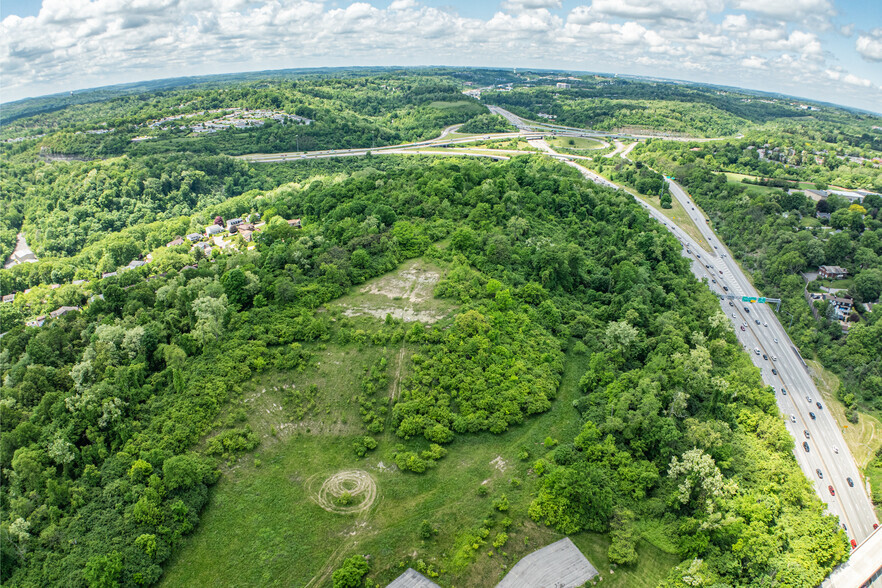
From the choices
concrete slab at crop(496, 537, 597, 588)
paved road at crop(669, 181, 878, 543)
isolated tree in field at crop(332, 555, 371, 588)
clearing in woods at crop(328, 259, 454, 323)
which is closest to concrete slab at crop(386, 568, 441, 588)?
isolated tree in field at crop(332, 555, 371, 588)

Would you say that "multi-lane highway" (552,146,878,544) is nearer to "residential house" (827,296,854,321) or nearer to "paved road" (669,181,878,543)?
"paved road" (669,181,878,543)

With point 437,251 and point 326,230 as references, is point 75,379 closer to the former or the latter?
point 326,230

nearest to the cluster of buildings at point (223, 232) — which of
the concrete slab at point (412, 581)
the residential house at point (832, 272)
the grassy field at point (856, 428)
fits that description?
the concrete slab at point (412, 581)

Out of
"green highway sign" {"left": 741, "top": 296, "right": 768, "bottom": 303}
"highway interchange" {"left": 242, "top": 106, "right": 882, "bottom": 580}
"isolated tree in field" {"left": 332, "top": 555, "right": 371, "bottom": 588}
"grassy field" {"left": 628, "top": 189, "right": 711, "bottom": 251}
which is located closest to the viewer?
"isolated tree in field" {"left": 332, "top": 555, "right": 371, "bottom": 588}

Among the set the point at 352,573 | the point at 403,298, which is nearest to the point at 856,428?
the point at 403,298

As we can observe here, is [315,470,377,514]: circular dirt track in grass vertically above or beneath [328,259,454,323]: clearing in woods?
beneath

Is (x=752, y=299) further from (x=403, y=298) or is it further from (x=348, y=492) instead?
(x=348, y=492)
